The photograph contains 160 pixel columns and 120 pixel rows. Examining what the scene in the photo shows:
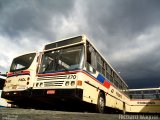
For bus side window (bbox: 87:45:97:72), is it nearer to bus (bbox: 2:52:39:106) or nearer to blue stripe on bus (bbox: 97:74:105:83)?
blue stripe on bus (bbox: 97:74:105:83)

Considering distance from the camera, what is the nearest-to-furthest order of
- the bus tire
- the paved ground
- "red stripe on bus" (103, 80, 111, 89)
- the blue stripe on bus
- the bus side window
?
1. the paved ground
2. the bus side window
3. the bus tire
4. the blue stripe on bus
5. "red stripe on bus" (103, 80, 111, 89)

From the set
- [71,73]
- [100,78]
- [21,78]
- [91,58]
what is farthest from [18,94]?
[100,78]

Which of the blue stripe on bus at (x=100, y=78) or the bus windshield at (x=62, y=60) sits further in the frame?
the blue stripe on bus at (x=100, y=78)

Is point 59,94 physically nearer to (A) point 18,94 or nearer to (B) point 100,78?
(A) point 18,94

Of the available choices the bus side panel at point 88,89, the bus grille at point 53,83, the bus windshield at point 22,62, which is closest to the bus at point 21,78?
the bus windshield at point 22,62

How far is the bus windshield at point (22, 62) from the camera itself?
8805mm

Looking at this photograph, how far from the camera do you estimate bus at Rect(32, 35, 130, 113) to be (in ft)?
22.7

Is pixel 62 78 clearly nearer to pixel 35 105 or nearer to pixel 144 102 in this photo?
pixel 35 105

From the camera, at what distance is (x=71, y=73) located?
280 inches

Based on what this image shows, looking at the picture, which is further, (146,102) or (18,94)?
(146,102)

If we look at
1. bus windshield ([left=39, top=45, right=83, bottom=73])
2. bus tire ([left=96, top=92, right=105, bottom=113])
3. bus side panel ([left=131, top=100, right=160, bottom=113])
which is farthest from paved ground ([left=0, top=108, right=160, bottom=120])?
bus side panel ([left=131, top=100, right=160, bottom=113])

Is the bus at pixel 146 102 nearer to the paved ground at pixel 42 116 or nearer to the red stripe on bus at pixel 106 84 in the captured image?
the red stripe on bus at pixel 106 84

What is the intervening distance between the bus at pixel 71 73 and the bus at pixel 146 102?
11337mm

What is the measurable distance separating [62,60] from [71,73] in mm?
1011
